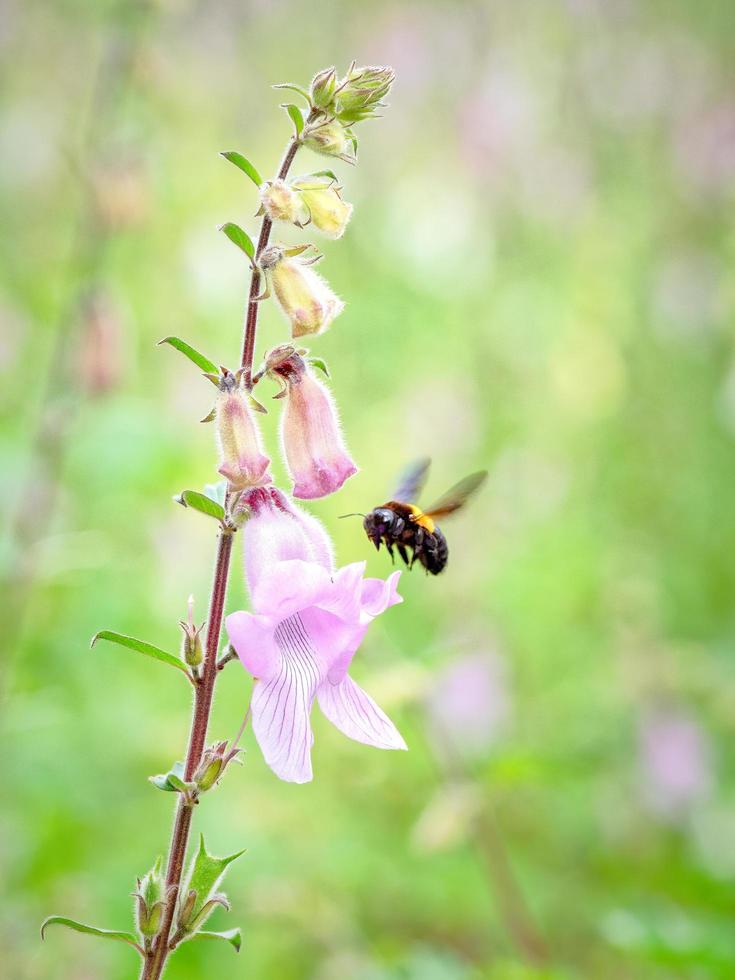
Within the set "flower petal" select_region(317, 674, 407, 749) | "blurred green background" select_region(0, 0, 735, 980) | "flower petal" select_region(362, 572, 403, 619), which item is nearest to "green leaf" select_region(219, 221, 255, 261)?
"flower petal" select_region(362, 572, 403, 619)

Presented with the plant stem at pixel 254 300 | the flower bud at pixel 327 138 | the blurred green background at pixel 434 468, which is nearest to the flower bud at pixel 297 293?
the plant stem at pixel 254 300

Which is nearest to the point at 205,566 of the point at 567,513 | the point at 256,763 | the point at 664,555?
the point at 256,763

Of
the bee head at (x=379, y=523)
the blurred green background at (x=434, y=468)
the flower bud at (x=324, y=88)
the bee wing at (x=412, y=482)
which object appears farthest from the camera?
the blurred green background at (x=434, y=468)

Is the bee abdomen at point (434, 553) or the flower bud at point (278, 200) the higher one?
the flower bud at point (278, 200)

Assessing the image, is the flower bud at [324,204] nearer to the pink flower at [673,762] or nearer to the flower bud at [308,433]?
the flower bud at [308,433]

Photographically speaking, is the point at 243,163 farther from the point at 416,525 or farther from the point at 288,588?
→ the point at 416,525

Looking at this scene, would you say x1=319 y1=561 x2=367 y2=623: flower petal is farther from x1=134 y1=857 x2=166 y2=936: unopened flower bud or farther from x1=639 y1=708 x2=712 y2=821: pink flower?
x1=639 y1=708 x2=712 y2=821: pink flower
